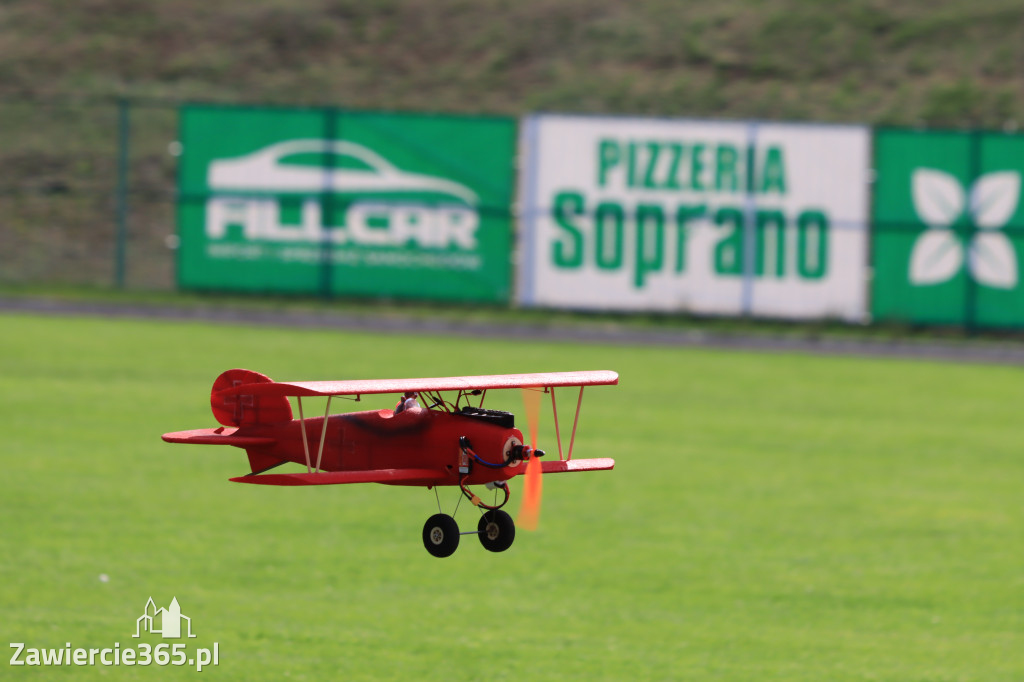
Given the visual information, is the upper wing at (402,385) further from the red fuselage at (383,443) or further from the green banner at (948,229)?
the green banner at (948,229)

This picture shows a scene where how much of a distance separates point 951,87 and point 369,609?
7250 centimetres

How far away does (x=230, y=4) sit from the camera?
5320 inches

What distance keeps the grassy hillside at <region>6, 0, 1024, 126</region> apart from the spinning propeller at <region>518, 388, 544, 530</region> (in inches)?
4404

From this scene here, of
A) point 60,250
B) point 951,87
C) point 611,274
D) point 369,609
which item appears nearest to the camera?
point 369,609

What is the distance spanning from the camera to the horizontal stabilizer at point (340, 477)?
4262mm

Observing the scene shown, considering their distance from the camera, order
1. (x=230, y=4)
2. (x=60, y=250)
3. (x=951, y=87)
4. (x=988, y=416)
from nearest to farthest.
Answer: (x=988, y=416) → (x=60, y=250) → (x=951, y=87) → (x=230, y=4)

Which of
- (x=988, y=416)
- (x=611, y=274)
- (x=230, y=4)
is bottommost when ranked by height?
(x=988, y=416)

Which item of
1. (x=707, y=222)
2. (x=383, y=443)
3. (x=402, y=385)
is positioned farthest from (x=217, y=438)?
(x=707, y=222)

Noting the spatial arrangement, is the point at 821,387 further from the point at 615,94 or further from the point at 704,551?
the point at 615,94

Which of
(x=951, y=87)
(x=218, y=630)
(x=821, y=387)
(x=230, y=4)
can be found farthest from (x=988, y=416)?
A: (x=230, y=4)

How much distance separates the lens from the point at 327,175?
8144cm

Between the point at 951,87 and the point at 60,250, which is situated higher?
the point at 951,87

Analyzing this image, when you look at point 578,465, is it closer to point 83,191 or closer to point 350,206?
point 350,206

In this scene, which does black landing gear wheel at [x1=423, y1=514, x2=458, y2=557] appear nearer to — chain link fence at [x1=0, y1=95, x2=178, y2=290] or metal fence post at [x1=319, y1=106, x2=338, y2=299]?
metal fence post at [x1=319, y1=106, x2=338, y2=299]
